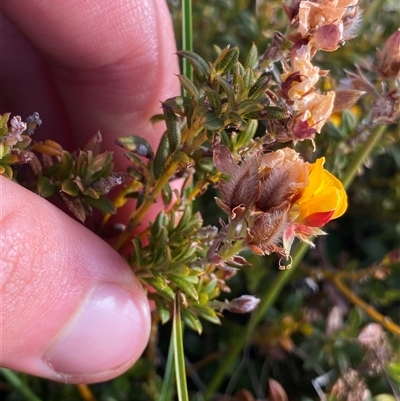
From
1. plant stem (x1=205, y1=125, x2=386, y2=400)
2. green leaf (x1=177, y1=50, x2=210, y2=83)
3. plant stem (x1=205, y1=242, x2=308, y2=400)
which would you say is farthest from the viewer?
plant stem (x1=205, y1=242, x2=308, y2=400)

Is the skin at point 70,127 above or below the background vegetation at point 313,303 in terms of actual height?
above

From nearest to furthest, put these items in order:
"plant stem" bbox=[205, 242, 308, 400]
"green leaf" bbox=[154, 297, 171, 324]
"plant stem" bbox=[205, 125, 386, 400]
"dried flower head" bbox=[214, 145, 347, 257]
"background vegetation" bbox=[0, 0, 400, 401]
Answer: "dried flower head" bbox=[214, 145, 347, 257] → "green leaf" bbox=[154, 297, 171, 324] → "plant stem" bbox=[205, 125, 386, 400] → "plant stem" bbox=[205, 242, 308, 400] → "background vegetation" bbox=[0, 0, 400, 401]

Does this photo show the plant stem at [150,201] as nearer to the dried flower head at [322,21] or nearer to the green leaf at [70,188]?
the green leaf at [70,188]

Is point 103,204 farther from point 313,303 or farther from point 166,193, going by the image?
point 313,303

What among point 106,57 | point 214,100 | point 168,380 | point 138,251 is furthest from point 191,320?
point 106,57

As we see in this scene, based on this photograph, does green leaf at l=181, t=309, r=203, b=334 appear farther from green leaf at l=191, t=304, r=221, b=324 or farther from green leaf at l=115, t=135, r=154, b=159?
green leaf at l=115, t=135, r=154, b=159

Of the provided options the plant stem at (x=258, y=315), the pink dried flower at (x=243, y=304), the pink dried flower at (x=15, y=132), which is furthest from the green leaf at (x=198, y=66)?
the plant stem at (x=258, y=315)

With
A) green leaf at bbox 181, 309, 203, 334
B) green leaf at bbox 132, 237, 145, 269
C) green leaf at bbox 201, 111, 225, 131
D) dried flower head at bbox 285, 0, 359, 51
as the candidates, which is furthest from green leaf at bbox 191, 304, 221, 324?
dried flower head at bbox 285, 0, 359, 51
